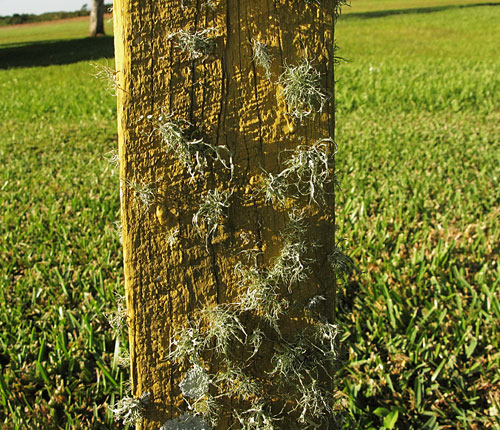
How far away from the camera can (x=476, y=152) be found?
5023mm

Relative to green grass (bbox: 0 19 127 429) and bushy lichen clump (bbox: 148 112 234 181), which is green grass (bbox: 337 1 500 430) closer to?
green grass (bbox: 0 19 127 429)

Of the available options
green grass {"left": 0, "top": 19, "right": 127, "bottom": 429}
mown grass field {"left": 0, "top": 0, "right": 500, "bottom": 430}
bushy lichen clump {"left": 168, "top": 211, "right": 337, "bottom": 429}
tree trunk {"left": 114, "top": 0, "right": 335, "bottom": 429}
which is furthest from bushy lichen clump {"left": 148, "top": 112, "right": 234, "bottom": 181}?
green grass {"left": 0, "top": 19, "right": 127, "bottom": 429}

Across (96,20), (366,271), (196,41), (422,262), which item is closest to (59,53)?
(96,20)

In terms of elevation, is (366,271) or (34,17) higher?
(34,17)

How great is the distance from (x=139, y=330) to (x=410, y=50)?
15.0 meters

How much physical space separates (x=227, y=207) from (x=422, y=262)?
1931mm

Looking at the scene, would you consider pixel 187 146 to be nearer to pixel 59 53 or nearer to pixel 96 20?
pixel 59 53

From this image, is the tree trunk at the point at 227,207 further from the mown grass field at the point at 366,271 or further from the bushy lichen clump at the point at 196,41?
the mown grass field at the point at 366,271

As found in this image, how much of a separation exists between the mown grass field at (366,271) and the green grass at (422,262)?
0.01 meters

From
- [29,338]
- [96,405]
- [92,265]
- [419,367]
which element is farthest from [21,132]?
[419,367]

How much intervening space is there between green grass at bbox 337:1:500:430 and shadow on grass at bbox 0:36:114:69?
11.7m

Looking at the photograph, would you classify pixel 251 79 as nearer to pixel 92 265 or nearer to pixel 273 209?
pixel 273 209

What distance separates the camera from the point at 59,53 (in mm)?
18781

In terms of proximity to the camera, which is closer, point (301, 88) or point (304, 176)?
point (301, 88)
